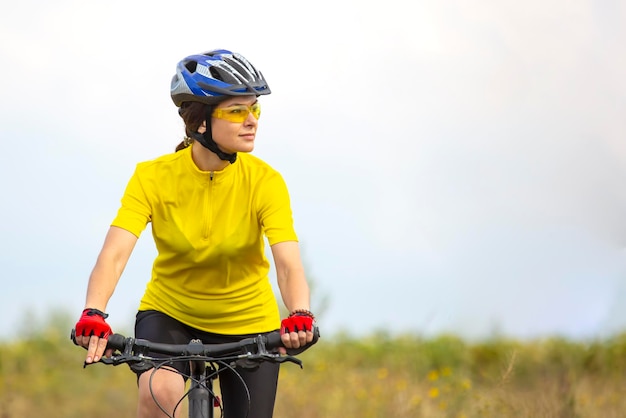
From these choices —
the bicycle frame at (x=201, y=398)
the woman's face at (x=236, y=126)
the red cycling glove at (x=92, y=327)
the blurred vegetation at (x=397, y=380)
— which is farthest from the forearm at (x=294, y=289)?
the blurred vegetation at (x=397, y=380)

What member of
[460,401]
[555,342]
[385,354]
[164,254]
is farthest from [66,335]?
[164,254]

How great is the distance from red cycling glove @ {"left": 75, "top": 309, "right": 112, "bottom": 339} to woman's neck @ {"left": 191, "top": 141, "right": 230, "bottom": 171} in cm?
116

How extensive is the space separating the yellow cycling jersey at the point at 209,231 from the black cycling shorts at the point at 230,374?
0.17 ft

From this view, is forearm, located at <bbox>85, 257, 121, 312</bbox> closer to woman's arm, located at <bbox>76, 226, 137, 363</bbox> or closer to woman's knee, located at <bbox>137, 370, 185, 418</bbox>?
woman's arm, located at <bbox>76, 226, 137, 363</bbox>

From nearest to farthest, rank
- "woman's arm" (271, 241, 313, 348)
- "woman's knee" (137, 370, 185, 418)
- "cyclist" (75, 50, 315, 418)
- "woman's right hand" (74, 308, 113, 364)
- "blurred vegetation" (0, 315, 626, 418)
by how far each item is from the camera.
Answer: "woman's right hand" (74, 308, 113, 364) < "woman's knee" (137, 370, 185, 418) < "woman's arm" (271, 241, 313, 348) < "cyclist" (75, 50, 315, 418) < "blurred vegetation" (0, 315, 626, 418)

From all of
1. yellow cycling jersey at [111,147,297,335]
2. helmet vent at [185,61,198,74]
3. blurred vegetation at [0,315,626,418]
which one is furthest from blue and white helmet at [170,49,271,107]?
blurred vegetation at [0,315,626,418]

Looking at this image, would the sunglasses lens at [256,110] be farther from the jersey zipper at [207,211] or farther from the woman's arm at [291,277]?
the woman's arm at [291,277]

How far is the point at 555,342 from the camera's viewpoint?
939 centimetres

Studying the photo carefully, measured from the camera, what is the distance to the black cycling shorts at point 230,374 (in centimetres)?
466

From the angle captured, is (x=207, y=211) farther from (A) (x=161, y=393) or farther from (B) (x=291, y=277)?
(A) (x=161, y=393)

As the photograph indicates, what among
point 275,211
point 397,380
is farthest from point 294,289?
point 397,380

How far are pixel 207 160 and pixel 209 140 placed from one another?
6.2 inches

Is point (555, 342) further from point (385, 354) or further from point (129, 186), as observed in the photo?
point (129, 186)

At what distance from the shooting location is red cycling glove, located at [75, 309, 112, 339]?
3.90m
